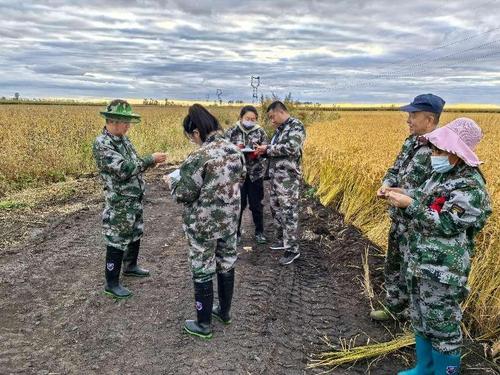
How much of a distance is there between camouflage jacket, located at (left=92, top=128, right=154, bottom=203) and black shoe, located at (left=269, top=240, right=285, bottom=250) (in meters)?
2.48

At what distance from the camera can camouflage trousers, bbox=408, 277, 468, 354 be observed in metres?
3.06

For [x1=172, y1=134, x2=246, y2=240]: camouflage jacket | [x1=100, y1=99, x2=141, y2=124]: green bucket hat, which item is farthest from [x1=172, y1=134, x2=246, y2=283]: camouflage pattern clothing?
[x1=100, y1=99, x2=141, y2=124]: green bucket hat

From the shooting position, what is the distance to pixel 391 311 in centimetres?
442

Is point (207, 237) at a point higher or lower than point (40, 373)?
higher

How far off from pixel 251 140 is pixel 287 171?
0.98m

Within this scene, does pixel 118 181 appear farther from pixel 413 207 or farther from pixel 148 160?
pixel 413 207

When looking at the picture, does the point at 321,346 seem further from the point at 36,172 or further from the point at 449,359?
the point at 36,172

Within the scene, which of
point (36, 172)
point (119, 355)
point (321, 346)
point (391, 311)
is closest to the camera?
point (119, 355)

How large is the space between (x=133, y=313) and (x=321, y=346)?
5.94 ft

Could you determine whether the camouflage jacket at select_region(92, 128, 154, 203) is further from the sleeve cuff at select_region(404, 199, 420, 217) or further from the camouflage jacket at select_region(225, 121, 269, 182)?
the sleeve cuff at select_region(404, 199, 420, 217)

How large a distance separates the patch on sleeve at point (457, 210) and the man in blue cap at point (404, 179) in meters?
0.81

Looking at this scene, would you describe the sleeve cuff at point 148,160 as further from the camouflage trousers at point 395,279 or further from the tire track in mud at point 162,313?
the camouflage trousers at point 395,279

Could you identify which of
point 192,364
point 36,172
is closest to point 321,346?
point 192,364

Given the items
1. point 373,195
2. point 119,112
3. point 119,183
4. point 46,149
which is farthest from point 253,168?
point 46,149
